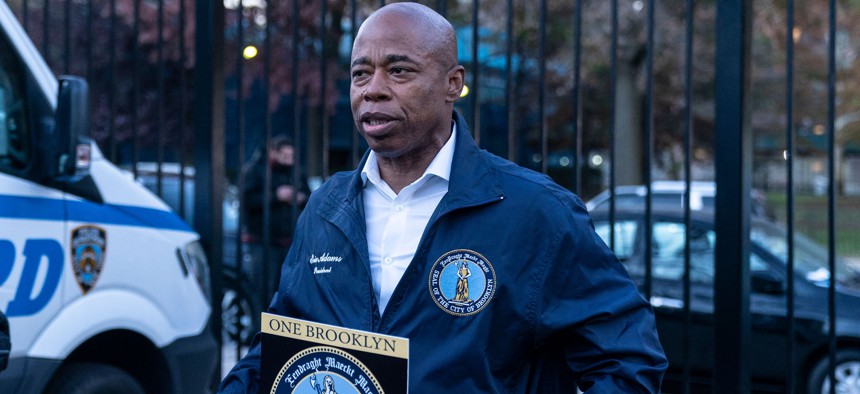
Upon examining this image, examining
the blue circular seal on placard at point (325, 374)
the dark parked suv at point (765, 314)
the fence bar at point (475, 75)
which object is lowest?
the dark parked suv at point (765, 314)

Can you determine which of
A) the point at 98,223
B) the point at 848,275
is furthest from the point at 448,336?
the point at 848,275

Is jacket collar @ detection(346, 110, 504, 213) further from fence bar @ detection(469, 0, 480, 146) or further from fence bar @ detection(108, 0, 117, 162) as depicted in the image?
fence bar @ detection(108, 0, 117, 162)

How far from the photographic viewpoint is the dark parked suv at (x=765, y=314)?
679 cm

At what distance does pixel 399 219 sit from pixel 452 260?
19 cm

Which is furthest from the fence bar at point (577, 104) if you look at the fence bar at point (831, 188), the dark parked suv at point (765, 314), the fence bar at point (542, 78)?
the dark parked suv at point (765, 314)

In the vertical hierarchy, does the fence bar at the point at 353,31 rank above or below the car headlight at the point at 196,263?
above

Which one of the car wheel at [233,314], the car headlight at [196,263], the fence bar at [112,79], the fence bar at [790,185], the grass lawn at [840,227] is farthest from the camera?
the grass lawn at [840,227]

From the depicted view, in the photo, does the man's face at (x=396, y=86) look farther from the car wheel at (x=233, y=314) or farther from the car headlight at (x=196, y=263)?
the car wheel at (x=233, y=314)

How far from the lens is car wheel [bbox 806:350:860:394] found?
6.77 metres

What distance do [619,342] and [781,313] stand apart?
5473 millimetres

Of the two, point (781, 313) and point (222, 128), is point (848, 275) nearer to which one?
point (781, 313)

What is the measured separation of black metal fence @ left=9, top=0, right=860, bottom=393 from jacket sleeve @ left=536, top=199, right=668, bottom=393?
5.90ft

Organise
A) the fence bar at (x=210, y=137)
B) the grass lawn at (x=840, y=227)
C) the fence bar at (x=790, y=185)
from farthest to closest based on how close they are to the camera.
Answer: the grass lawn at (x=840, y=227)
the fence bar at (x=210, y=137)
the fence bar at (x=790, y=185)

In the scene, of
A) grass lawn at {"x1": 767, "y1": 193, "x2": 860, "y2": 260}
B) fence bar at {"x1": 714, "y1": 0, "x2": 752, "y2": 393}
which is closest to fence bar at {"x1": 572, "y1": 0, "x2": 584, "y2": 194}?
fence bar at {"x1": 714, "y1": 0, "x2": 752, "y2": 393}
